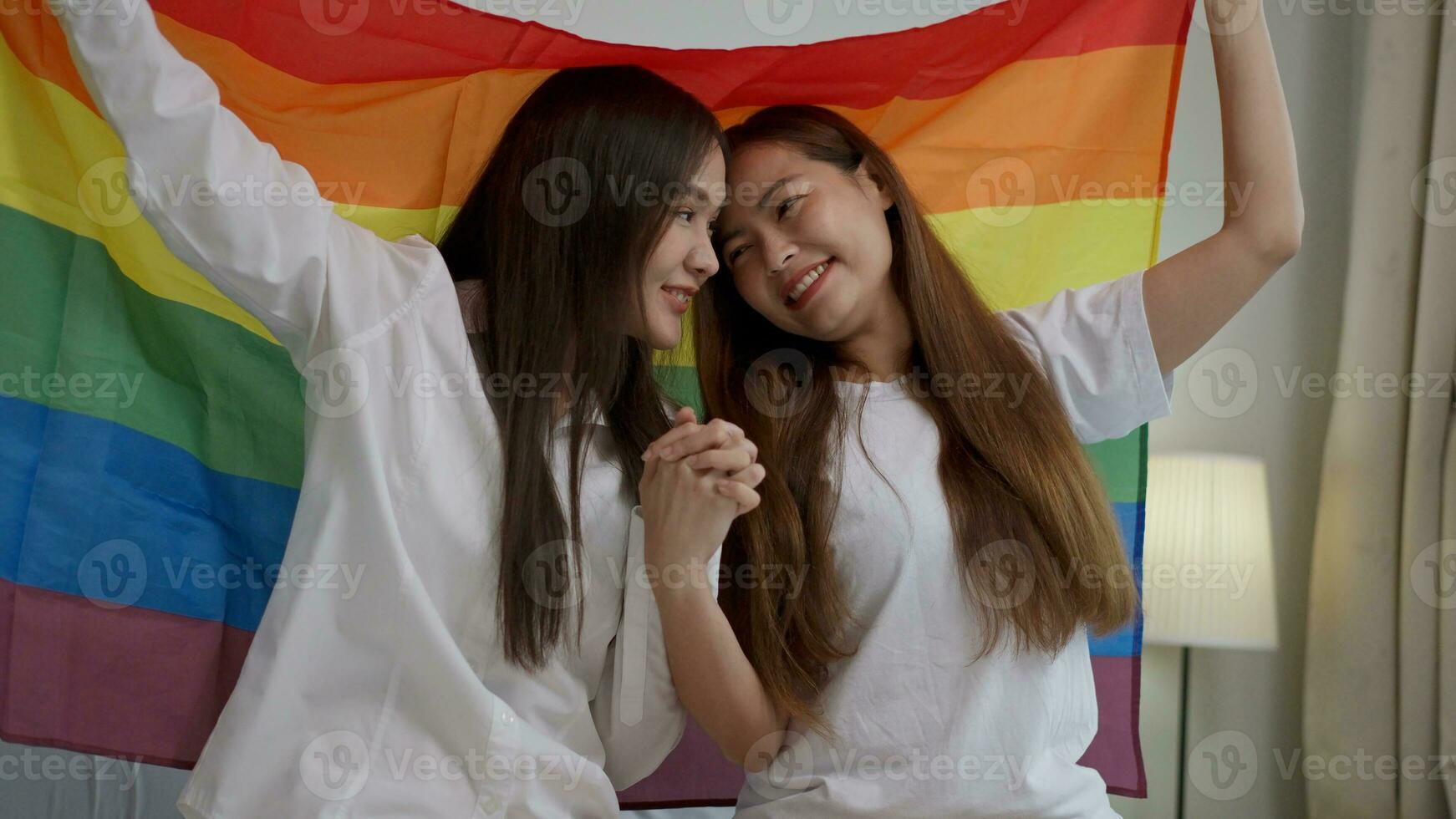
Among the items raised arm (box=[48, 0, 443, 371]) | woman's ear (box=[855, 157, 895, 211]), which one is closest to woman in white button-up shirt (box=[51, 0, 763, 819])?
raised arm (box=[48, 0, 443, 371])

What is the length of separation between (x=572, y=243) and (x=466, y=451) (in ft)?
0.77

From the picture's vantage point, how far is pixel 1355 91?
204cm

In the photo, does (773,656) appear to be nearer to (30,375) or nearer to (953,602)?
(953,602)

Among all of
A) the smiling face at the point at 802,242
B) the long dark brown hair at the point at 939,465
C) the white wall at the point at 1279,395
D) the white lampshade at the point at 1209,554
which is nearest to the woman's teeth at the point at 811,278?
the smiling face at the point at 802,242

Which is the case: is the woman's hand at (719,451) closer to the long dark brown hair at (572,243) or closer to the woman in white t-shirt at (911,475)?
the woman in white t-shirt at (911,475)

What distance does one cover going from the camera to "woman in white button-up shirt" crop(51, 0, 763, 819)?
956 mm

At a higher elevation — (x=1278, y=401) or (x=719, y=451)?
(x=1278, y=401)

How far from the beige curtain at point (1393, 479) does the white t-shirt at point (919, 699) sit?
2.94ft

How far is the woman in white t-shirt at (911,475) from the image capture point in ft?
3.73

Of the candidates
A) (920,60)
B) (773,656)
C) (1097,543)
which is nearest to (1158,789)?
(1097,543)

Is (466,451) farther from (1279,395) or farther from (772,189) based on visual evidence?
→ (1279,395)

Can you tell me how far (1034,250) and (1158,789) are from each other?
1037 mm

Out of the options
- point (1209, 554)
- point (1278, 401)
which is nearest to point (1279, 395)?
point (1278, 401)

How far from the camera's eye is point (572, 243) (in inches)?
45.9
